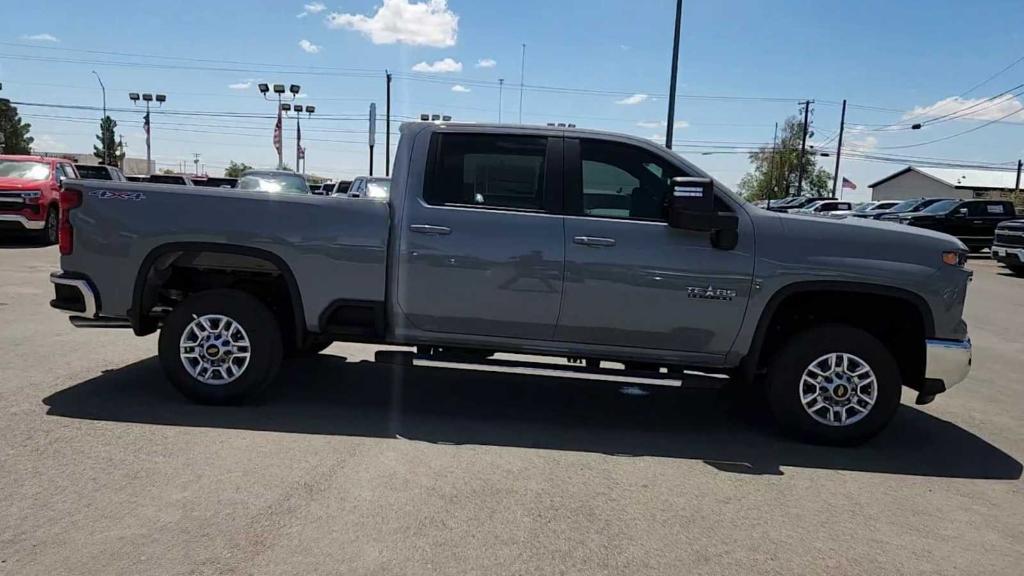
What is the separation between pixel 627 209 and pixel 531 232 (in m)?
0.71

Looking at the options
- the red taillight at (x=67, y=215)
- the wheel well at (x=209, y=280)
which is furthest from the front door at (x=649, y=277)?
the red taillight at (x=67, y=215)

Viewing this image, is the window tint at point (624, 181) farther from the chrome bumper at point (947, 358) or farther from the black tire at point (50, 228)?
the black tire at point (50, 228)

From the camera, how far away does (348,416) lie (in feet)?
17.6

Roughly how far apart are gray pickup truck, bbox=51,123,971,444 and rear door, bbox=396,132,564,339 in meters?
0.01

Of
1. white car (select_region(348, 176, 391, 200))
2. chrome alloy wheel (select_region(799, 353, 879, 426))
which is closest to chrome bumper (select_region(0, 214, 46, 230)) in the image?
white car (select_region(348, 176, 391, 200))

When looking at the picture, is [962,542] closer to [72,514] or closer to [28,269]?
[72,514]

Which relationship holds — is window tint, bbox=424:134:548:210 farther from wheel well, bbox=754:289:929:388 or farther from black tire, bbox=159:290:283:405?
wheel well, bbox=754:289:929:388

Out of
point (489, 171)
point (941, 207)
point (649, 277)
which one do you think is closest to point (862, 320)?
point (649, 277)

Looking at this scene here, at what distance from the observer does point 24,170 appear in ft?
54.8

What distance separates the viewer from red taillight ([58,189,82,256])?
206 inches

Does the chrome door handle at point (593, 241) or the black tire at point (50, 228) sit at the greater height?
the chrome door handle at point (593, 241)

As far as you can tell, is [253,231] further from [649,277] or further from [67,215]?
[649,277]

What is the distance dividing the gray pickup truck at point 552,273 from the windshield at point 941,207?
22056 mm

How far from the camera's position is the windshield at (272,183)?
17.5m
